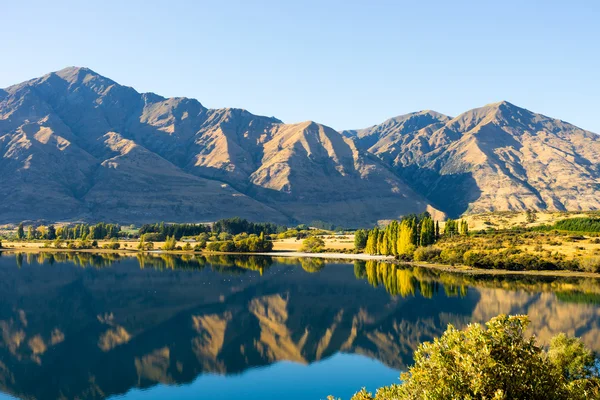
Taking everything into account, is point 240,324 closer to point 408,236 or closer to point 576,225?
point 408,236

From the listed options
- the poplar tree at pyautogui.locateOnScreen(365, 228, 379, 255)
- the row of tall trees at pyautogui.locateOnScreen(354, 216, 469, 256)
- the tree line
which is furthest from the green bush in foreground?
the poplar tree at pyautogui.locateOnScreen(365, 228, 379, 255)

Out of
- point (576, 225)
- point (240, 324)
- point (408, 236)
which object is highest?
point (576, 225)

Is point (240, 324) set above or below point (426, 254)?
below

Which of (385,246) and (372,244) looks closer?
(385,246)

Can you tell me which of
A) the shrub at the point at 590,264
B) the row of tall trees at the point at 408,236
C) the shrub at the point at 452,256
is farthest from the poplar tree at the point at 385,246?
the shrub at the point at 590,264

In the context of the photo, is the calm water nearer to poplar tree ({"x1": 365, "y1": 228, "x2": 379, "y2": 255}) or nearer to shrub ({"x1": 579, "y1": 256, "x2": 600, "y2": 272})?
shrub ({"x1": 579, "y1": 256, "x2": 600, "y2": 272})

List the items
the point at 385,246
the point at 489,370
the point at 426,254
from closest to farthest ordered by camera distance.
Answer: the point at 489,370, the point at 426,254, the point at 385,246

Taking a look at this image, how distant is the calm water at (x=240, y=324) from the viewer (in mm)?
55969

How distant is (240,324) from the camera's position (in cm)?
8369

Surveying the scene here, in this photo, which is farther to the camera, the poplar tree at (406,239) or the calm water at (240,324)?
the poplar tree at (406,239)

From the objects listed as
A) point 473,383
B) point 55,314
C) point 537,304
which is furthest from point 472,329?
point 55,314

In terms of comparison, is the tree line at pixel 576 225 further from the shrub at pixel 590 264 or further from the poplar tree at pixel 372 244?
the poplar tree at pixel 372 244

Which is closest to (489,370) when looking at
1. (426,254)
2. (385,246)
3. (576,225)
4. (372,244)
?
(426,254)

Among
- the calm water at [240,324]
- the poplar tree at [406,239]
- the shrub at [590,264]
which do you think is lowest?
the calm water at [240,324]
